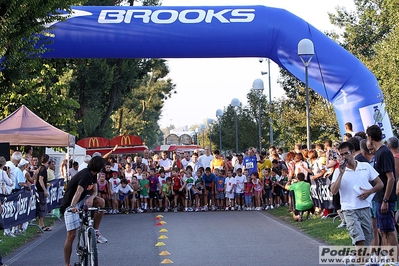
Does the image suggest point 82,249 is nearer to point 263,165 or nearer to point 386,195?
point 386,195

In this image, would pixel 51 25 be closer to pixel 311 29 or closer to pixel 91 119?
pixel 311 29

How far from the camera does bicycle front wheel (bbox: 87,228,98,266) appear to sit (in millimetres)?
9477

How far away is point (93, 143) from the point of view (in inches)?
1622

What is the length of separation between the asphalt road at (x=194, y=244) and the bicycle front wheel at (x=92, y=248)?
1625 mm

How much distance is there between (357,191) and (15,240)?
8.43 meters

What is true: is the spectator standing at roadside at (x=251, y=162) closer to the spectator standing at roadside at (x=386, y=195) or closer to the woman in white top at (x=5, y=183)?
the woman in white top at (x=5, y=183)

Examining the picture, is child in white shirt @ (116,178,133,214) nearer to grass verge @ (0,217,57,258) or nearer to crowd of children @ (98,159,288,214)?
crowd of children @ (98,159,288,214)

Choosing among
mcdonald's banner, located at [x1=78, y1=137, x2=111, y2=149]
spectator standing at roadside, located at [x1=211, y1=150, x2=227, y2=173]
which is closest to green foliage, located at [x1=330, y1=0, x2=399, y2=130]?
spectator standing at roadside, located at [x1=211, y1=150, x2=227, y2=173]

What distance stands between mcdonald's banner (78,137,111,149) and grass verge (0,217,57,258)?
22.6 metres

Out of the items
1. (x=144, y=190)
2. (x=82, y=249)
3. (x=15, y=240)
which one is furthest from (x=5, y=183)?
(x=144, y=190)

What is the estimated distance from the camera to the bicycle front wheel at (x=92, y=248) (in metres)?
9.48

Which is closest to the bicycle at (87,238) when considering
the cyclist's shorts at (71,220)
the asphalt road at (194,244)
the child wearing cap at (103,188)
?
the cyclist's shorts at (71,220)

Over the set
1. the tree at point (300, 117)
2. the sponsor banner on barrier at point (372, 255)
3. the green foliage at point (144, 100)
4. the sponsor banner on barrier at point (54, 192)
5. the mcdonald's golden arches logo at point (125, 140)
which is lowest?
the sponsor banner on barrier at point (372, 255)

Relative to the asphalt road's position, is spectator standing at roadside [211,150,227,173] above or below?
above
